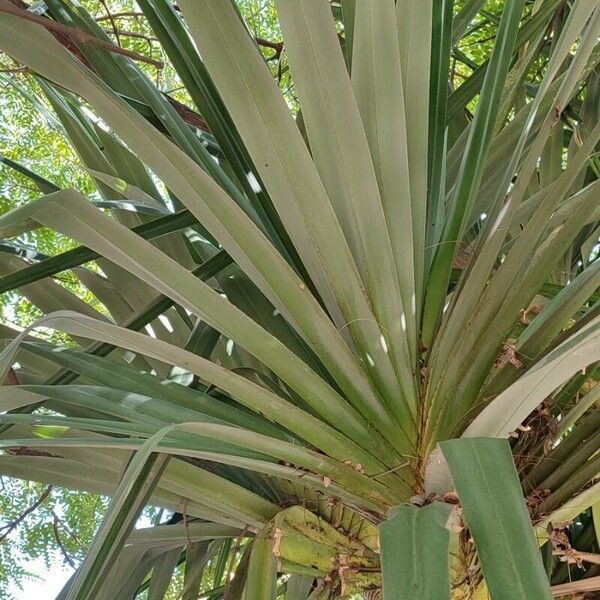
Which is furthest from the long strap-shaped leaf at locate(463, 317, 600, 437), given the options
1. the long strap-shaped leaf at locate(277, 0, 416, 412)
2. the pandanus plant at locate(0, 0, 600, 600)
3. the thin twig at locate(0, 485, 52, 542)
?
the thin twig at locate(0, 485, 52, 542)

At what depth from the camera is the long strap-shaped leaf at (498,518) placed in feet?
1.20

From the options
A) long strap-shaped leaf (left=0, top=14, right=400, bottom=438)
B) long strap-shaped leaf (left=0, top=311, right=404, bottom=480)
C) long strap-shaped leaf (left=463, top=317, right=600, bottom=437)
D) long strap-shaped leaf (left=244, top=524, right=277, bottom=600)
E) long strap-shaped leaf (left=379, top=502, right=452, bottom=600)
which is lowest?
long strap-shaped leaf (left=379, top=502, right=452, bottom=600)

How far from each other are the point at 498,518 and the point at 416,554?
0.05 meters

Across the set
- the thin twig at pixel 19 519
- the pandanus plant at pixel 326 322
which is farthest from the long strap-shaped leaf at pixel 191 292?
the thin twig at pixel 19 519

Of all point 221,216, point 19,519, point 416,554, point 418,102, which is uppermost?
point 418,102

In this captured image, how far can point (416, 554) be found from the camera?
433 millimetres

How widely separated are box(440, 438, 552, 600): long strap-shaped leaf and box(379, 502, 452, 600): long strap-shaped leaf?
0.10 feet

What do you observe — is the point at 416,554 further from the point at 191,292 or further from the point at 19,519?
the point at 19,519

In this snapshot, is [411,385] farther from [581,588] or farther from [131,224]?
[131,224]

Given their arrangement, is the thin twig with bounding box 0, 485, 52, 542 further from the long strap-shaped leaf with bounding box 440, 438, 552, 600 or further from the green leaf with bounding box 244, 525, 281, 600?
the long strap-shaped leaf with bounding box 440, 438, 552, 600

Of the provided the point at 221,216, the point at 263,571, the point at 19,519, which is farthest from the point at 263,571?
the point at 19,519

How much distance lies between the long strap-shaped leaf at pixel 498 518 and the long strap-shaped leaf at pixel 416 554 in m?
0.03

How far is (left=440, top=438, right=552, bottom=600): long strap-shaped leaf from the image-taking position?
366mm

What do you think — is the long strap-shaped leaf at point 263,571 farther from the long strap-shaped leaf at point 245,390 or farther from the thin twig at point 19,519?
the thin twig at point 19,519
